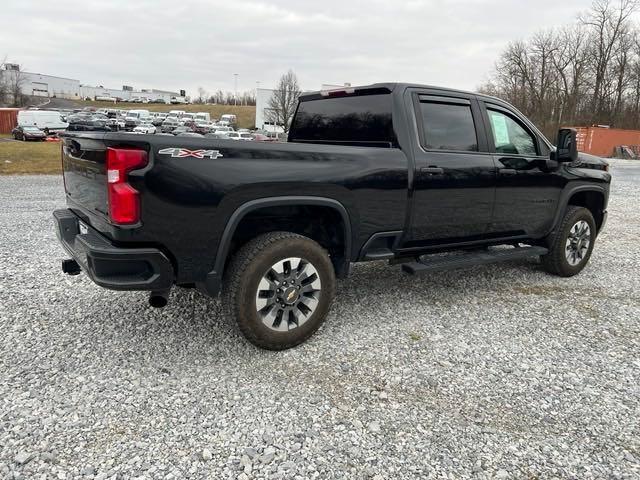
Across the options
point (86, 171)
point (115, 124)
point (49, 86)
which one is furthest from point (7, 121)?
point (49, 86)

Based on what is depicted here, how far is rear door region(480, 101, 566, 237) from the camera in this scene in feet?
15.0

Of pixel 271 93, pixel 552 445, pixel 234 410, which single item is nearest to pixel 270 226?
pixel 234 410

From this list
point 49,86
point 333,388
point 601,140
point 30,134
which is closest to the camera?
point 333,388

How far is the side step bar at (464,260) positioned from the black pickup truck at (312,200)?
2 centimetres

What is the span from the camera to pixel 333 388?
3.05 meters

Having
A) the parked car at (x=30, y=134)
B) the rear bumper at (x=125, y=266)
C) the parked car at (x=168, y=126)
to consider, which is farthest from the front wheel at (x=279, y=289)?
the parked car at (x=30, y=134)

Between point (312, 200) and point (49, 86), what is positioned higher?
point (49, 86)

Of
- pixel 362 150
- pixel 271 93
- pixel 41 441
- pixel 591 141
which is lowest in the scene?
pixel 41 441

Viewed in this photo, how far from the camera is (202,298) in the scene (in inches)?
175

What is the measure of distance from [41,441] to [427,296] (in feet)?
11.4

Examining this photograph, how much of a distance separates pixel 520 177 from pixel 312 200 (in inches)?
95.5

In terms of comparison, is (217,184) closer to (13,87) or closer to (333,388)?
(333,388)

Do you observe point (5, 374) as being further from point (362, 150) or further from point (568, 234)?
point (568, 234)

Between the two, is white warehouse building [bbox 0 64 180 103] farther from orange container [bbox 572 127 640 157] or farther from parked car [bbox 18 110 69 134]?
orange container [bbox 572 127 640 157]
